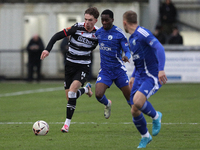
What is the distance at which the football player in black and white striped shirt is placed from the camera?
8711 millimetres

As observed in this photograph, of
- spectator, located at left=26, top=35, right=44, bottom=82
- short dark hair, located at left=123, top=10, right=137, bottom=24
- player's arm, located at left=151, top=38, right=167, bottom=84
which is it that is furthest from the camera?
spectator, located at left=26, top=35, right=44, bottom=82

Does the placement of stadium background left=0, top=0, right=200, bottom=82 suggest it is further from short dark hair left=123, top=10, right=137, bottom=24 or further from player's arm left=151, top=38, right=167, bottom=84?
player's arm left=151, top=38, right=167, bottom=84

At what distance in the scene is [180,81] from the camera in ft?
62.0

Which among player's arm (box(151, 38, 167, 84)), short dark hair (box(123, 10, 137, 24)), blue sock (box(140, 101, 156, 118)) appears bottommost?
blue sock (box(140, 101, 156, 118))

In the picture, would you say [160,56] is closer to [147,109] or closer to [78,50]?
[147,109]

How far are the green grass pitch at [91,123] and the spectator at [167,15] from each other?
625 cm

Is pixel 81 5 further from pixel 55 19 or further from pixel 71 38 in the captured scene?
pixel 71 38

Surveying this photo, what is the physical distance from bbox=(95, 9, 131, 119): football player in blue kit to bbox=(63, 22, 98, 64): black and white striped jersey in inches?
6.3

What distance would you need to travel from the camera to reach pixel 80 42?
29.2 ft

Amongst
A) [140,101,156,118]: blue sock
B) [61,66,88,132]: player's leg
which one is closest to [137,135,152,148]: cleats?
[140,101,156,118]: blue sock

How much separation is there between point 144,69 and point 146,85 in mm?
279

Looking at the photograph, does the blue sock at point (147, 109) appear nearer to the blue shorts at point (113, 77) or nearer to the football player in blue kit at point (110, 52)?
the football player in blue kit at point (110, 52)

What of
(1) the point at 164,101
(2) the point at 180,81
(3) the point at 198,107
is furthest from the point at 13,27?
(3) the point at 198,107

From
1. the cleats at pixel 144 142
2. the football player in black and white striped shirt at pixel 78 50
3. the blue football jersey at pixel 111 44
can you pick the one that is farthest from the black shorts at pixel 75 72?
the cleats at pixel 144 142
